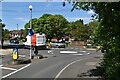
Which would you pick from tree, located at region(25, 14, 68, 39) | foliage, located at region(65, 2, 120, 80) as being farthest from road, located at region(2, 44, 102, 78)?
tree, located at region(25, 14, 68, 39)

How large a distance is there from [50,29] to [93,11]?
83579 millimetres

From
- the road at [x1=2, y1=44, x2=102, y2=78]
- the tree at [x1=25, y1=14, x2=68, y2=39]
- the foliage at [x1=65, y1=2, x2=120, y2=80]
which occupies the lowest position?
the road at [x1=2, y1=44, x2=102, y2=78]

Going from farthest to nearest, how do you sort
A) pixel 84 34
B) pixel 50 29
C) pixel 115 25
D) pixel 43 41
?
pixel 50 29
pixel 84 34
pixel 43 41
pixel 115 25

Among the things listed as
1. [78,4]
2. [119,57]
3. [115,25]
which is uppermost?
[78,4]

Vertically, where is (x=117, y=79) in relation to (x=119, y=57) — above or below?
below

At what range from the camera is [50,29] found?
3794 inches

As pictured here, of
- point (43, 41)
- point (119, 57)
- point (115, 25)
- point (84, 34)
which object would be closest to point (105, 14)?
point (115, 25)

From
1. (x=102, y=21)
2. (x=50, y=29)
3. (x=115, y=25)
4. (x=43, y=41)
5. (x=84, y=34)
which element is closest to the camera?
(x=115, y=25)

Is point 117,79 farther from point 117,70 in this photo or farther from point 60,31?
point 60,31

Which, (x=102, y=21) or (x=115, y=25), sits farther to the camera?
(x=102, y=21)

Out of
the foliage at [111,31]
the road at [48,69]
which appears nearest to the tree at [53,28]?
the road at [48,69]

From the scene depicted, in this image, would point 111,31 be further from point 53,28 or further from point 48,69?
point 53,28

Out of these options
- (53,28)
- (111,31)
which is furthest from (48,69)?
(53,28)

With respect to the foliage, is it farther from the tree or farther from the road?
the tree
